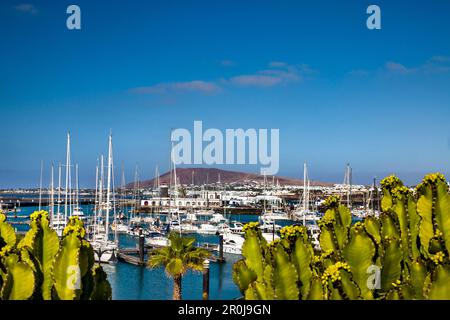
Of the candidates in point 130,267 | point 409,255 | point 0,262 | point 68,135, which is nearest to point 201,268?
point 409,255

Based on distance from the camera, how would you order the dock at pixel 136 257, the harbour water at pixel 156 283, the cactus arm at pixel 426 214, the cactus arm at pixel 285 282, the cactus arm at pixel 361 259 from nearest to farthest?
the cactus arm at pixel 285 282 → the cactus arm at pixel 361 259 → the cactus arm at pixel 426 214 → the harbour water at pixel 156 283 → the dock at pixel 136 257

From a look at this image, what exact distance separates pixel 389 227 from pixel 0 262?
689 cm

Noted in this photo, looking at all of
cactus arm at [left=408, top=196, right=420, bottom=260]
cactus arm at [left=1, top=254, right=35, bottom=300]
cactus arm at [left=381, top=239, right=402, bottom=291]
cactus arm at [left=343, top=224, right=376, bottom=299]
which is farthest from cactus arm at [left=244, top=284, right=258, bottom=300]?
cactus arm at [left=408, top=196, right=420, bottom=260]

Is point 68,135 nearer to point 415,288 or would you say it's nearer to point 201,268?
point 201,268

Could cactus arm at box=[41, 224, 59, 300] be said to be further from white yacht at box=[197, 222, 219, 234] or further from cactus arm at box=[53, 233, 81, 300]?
white yacht at box=[197, 222, 219, 234]

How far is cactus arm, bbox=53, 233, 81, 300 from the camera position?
22.5 ft

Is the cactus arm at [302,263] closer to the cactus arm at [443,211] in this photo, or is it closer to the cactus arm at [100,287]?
the cactus arm at [443,211]

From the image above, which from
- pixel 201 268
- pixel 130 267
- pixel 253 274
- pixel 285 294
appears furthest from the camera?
pixel 130 267

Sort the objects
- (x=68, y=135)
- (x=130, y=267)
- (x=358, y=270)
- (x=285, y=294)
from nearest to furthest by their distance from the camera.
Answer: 1. (x=285, y=294)
2. (x=358, y=270)
3. (x=130, y=267)
4. (x=68, y=135)

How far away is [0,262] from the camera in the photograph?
7367 millimetres

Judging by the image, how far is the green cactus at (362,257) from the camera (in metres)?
6.79

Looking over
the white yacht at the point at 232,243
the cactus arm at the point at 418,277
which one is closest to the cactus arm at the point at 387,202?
the cactus arm at the point at 418,277

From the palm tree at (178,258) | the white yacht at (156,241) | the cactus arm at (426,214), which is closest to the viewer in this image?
the cactus arm at (426,214)

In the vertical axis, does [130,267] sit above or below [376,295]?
below
